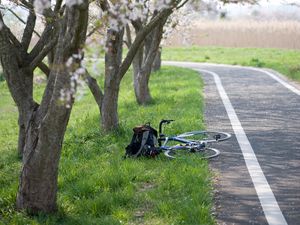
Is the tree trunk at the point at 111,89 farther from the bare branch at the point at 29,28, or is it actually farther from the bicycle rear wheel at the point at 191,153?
the bicycle rear wheel at the point at 191,153

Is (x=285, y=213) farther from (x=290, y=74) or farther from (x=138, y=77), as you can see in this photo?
(x=290, y=74)

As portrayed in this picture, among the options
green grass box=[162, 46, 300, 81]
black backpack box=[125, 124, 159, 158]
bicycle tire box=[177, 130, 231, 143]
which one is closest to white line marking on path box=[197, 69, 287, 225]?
bicycle tire box=[177, 130, 231, 143]

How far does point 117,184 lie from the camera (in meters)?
8.31

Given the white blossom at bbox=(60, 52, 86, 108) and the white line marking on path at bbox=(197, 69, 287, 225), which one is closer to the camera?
the white blossom at bbox=(60, 52, 86, 108)

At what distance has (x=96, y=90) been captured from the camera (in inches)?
482

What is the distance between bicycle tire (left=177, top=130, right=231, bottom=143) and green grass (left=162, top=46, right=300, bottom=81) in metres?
11.0

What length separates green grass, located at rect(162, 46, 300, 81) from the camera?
26.2 m

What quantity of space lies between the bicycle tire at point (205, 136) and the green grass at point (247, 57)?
1100 centimetres

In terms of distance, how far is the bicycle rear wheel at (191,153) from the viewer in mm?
9570

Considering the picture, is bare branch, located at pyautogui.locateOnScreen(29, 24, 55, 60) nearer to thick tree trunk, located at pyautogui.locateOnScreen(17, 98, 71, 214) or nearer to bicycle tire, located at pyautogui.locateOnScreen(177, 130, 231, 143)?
bicycle tire, located at pyautogui.locateOnScreen(177, 130, 231, 143)

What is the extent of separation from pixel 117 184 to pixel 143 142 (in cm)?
144

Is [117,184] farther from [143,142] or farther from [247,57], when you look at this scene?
[247,57]

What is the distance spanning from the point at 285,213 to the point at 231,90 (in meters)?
12.8

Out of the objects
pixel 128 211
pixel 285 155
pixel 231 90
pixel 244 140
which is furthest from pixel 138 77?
pixel 128 211
